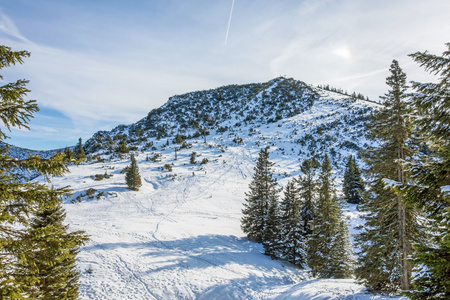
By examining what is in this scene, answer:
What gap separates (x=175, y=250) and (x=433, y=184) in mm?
20184

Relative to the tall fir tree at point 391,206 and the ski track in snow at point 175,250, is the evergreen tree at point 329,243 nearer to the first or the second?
the ski track in snow at point 175,250

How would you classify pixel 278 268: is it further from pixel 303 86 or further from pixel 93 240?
pixel 303 86

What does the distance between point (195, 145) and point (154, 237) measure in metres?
57.8

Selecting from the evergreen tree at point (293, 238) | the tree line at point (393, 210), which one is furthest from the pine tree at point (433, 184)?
the evergreen tree at point (293, 238)

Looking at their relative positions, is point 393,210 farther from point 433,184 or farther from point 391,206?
point 433,184

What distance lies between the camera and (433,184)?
418 cm

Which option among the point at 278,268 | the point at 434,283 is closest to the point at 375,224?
the point at 434,283

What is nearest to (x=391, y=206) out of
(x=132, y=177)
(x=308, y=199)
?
(x=308, y=199)

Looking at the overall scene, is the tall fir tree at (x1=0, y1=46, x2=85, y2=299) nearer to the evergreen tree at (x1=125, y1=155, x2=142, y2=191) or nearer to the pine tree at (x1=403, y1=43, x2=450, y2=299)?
the pine tree at (x1=403, y1=43, x2=450, y2=299)

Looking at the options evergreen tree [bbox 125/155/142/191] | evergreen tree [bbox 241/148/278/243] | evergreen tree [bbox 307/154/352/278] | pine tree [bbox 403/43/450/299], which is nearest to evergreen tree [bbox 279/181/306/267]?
evergreen tree [bbox 307/154/352/278]

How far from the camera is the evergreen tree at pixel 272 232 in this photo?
877 inches

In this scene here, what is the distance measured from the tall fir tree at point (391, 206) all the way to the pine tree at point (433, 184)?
481 cm

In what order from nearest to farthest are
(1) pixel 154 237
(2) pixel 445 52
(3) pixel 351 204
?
(2) pixel 445 52 → (1) pixel 154 237 → (3) pixel 351 204

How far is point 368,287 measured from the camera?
11430mm
